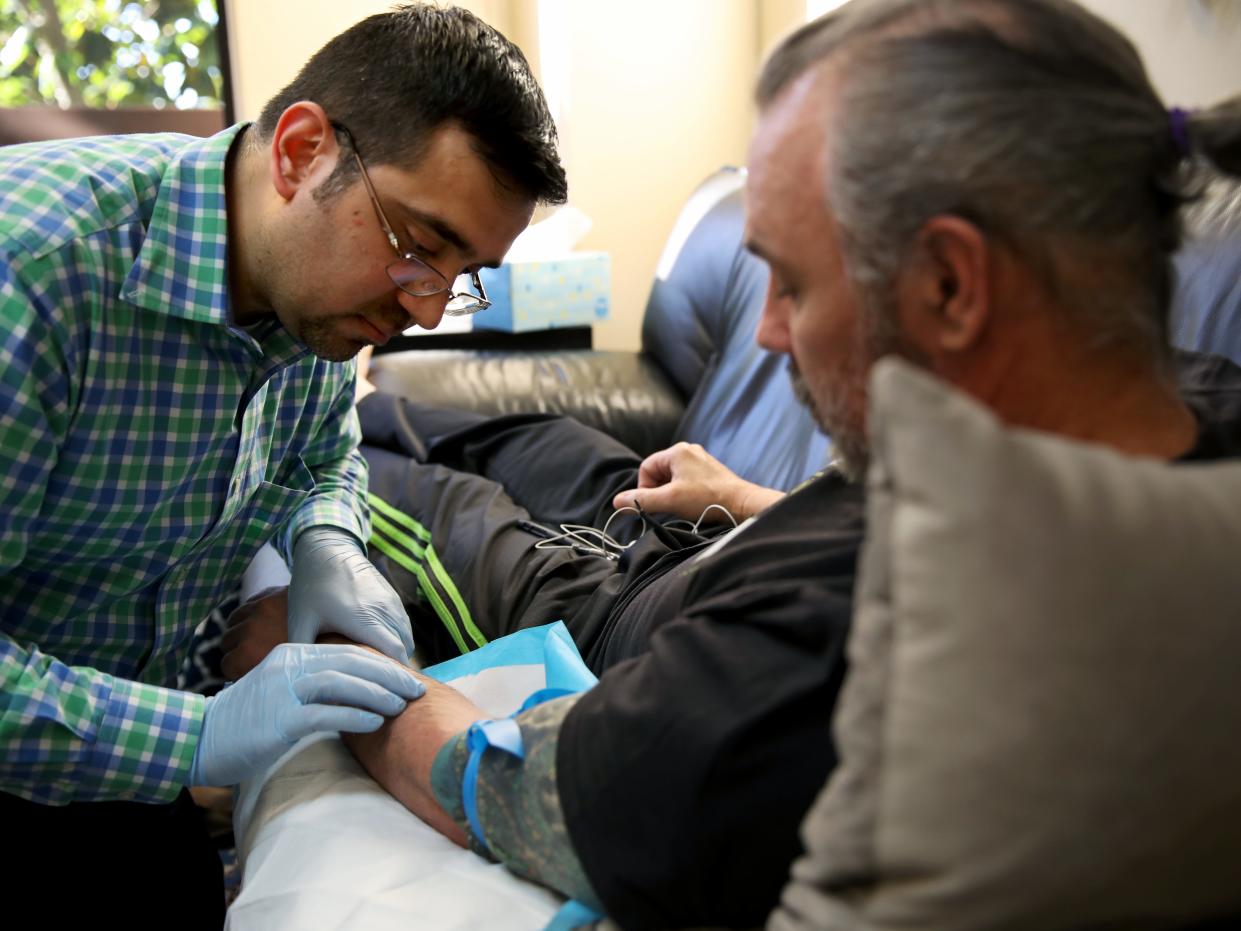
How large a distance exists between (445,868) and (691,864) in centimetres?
32

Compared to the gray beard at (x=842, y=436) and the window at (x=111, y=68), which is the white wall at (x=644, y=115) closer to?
the window at (x=111, y=68)

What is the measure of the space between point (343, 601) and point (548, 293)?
5.61ft

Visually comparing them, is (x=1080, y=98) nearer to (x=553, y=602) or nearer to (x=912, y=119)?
(x=912, y=119)

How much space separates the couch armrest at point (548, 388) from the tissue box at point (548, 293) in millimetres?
217

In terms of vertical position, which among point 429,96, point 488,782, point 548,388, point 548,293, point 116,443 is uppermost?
point 429,96

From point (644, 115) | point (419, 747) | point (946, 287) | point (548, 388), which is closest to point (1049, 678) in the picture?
point (946, 287)

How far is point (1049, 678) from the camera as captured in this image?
0.56m

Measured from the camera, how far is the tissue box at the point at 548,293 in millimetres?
2926

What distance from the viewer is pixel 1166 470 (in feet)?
1.99

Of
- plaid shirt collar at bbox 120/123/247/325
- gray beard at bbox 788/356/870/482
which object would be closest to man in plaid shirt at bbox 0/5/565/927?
plaid shirt collar at bbox 120/123/247/325

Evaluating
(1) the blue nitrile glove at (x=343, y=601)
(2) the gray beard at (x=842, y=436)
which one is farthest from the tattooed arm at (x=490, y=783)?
(2) the gray beard at (x=842, y=436)

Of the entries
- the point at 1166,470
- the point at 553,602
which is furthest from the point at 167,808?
the point at 1166,470

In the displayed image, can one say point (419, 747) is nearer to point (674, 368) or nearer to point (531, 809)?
point (531, 809)

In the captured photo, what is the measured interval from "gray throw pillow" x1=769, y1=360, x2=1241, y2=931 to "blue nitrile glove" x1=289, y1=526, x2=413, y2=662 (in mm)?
930
